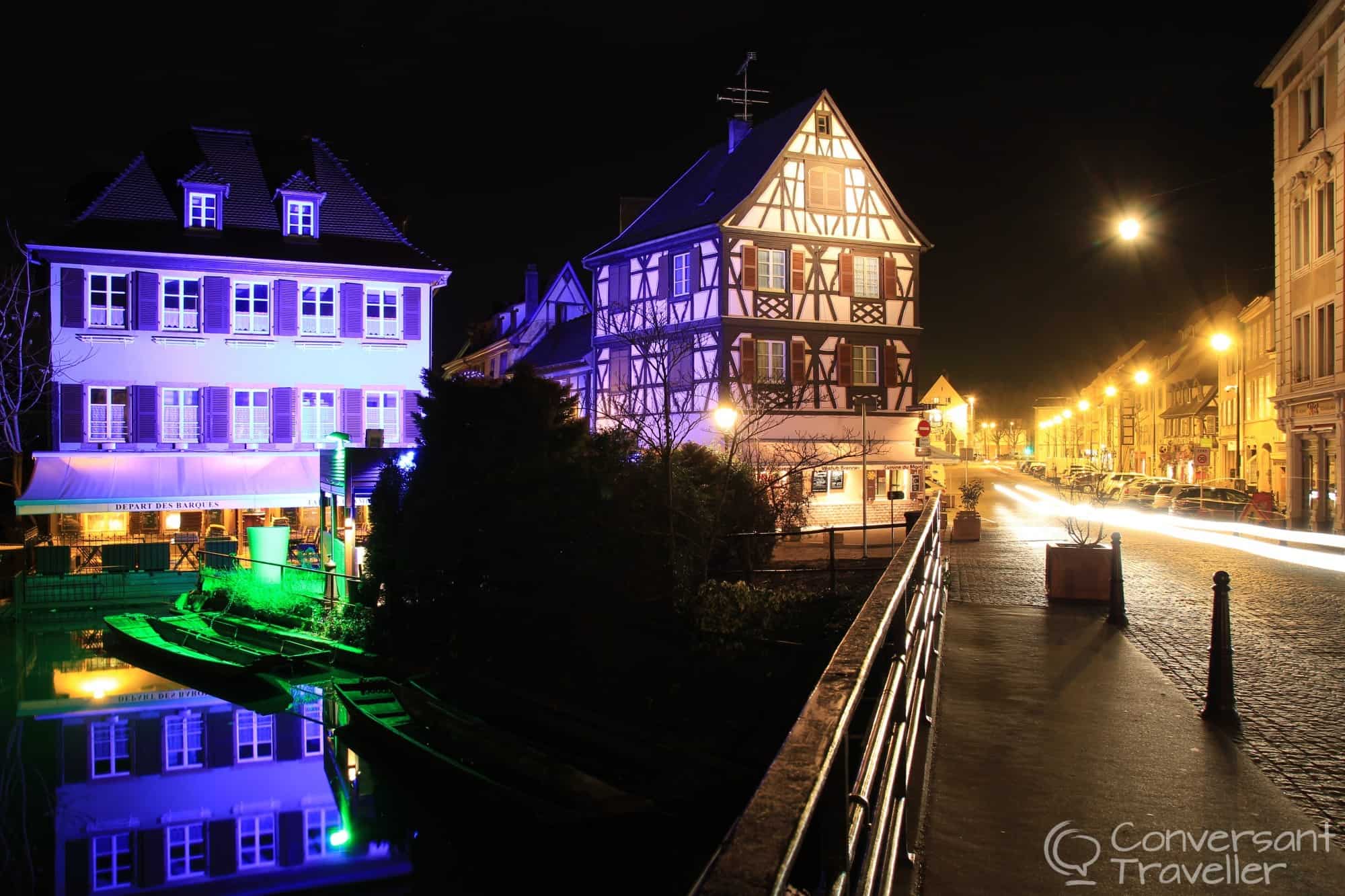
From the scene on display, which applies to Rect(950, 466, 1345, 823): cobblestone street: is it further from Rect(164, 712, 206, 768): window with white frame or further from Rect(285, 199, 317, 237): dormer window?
Rect(285, 199, 317, 237): dormer window

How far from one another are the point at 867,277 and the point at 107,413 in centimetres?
2446

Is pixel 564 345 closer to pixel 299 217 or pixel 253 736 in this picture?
pixel 299 217

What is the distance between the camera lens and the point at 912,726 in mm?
4562

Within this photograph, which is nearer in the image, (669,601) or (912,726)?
(912,726)

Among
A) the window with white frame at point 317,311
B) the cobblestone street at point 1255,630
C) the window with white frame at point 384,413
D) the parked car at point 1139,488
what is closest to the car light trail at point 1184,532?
the cobblestone street at point 1255,630

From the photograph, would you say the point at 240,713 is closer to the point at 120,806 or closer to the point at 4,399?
the point at 120,806

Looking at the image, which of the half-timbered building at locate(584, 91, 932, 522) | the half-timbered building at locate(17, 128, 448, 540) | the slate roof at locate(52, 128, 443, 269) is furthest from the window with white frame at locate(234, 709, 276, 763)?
the slate roof at locate(52, 128, 443, 269)

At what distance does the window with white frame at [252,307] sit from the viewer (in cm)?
3272

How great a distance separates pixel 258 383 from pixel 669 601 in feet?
69.3

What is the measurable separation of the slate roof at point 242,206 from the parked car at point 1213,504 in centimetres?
2654

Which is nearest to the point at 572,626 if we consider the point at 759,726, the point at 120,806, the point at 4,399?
the point at 759,726

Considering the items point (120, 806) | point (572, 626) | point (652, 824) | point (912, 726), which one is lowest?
point (120, 806)

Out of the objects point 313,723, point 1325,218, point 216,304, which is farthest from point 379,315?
point 1325,218

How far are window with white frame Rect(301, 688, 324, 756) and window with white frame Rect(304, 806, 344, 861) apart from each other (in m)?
2.30
